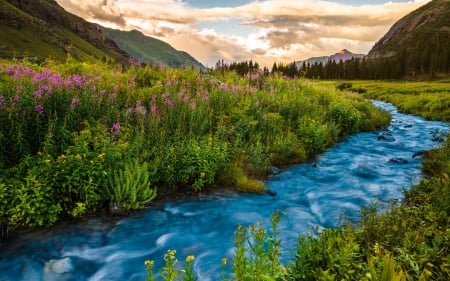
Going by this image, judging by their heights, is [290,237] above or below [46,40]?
below

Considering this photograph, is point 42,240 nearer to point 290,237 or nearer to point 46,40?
point 290,237

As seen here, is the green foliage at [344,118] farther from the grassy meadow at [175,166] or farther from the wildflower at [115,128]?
the wildflower at [115,128]

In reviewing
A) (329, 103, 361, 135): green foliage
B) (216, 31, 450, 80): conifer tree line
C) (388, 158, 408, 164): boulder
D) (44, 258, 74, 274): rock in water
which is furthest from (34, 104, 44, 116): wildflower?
(216, 31, 450, 80): conifer tree line

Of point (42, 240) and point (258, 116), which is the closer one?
point (42, 240)

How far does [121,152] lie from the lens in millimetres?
8055

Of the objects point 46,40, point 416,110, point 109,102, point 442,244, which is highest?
point 46,40

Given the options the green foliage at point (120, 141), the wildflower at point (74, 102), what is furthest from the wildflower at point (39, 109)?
the wildflower at point (74, 102)

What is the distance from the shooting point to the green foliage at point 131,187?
7391mm

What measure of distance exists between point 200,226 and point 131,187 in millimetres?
1728

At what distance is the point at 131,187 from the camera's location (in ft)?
24.4

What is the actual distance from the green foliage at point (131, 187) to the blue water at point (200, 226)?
308 millimetres

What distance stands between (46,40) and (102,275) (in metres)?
183

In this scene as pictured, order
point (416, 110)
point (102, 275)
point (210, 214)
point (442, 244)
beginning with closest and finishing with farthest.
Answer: point (442, 244) < point (102, 275) < point (210, 214) < point (416, 110)

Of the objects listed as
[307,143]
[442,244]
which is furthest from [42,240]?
[307,143]
